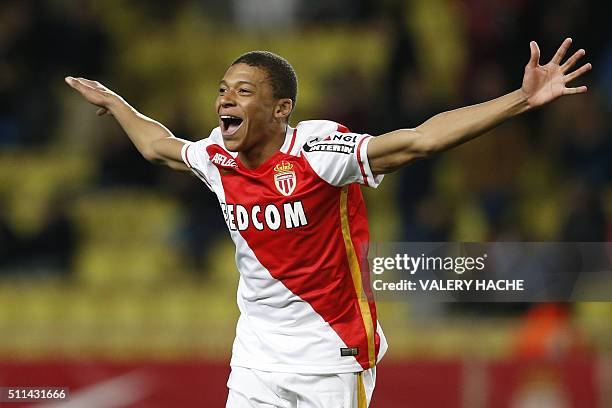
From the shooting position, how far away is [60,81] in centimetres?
1037

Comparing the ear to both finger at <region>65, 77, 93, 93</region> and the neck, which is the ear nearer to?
the neck

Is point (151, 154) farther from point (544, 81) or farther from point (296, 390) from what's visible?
point (544, 81)

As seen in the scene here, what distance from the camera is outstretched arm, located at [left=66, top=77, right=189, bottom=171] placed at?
191 inches

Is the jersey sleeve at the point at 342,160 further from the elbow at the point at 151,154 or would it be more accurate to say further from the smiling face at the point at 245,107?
the elbow at the point at 151,154

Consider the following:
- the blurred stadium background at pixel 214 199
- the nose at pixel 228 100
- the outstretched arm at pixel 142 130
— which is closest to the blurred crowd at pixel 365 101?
the blurred stadium background at pixel 214 199

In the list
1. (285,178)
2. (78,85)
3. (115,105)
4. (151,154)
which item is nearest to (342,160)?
(285,178)

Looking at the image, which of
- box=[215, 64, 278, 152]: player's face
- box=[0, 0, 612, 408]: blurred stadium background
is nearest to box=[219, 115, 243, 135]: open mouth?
box=[215, 64, 278, 152]: player's face

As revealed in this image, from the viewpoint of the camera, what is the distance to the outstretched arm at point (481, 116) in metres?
3.85

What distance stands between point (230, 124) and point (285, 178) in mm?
310

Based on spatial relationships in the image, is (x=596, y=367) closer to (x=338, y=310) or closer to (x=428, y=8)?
(x=338, y=310)

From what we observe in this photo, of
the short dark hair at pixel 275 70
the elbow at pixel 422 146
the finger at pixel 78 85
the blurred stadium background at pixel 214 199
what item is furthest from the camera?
the blurred stadium background at pixel 214 199

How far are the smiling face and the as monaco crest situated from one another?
16 cm

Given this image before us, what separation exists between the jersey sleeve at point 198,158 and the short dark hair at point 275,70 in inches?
16.5

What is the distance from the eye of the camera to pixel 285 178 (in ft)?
13.9
